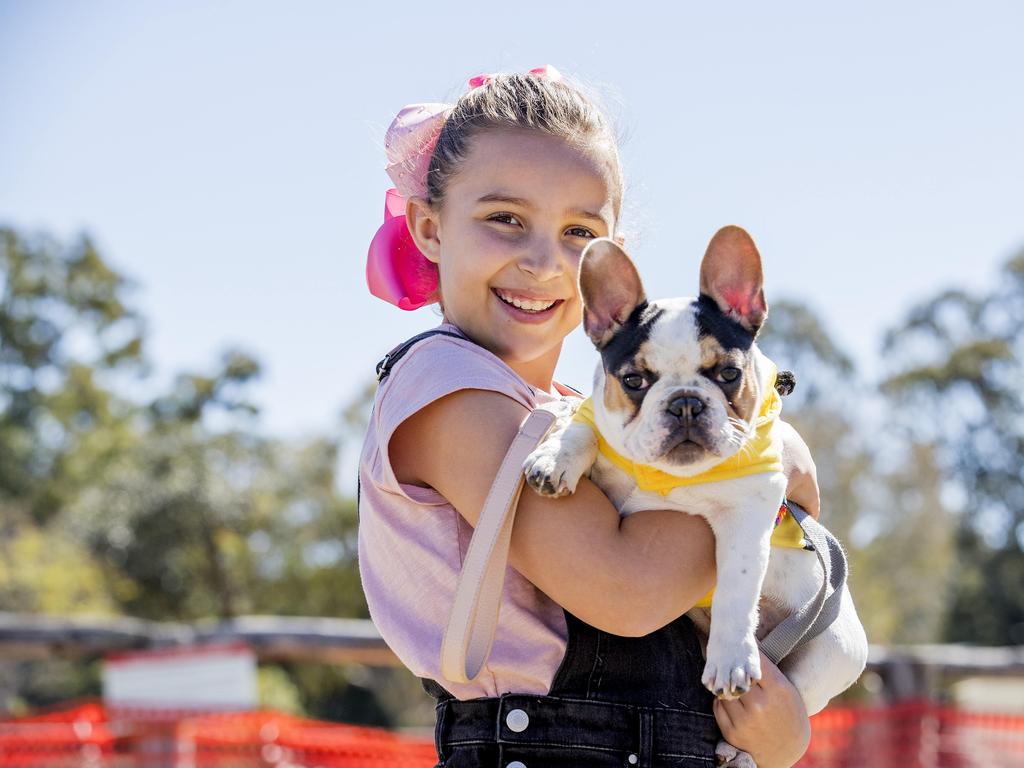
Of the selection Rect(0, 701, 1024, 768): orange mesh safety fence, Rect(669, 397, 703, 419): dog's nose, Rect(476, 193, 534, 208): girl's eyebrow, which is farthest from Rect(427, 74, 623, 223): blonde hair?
Rect(0, 701, 1024, 768): orange mesh safety fence

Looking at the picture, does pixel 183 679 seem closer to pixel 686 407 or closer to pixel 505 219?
pixel 505 219

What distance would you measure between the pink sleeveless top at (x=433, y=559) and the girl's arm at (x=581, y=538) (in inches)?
2.2

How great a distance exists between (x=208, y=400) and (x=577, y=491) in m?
30.5

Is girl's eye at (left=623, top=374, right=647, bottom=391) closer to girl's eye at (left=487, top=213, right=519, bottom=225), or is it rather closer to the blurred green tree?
girl's eye at (left=487, top=213, right=519, bottom=225)

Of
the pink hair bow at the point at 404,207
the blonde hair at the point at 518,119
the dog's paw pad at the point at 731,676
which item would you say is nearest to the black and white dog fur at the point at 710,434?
the dog's paw pad at the point at 731,676

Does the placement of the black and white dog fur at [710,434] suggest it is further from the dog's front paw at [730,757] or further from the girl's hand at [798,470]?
the girl's hand at [798,470]

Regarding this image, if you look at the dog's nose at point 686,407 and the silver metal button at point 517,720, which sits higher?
the dog's nose at point 686,407

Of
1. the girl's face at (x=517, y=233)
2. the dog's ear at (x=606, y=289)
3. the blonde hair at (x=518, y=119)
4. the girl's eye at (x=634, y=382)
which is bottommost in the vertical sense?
the girl's eye at (x=634, y=382)

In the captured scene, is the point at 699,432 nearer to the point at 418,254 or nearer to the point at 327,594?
the point at 418,254

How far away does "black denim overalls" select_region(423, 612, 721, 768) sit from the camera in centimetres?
208

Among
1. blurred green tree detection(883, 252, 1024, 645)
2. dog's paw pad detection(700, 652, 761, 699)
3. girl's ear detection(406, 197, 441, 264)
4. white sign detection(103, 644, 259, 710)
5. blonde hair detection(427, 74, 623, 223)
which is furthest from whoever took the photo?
blurred green tree detection(883, 252, 1024, 645)

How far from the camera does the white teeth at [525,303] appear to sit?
8.14 feet

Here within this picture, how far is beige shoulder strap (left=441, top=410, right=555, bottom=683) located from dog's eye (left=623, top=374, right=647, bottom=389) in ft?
0.79

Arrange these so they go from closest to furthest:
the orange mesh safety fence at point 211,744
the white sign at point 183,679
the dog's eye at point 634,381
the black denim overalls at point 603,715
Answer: the black denim overalls at point 603,715 < the dog's eye at point 634,381 < the orange mesh safety fence at point 211,744 < the white sign at point 183,679
